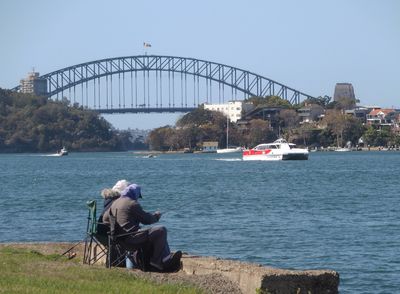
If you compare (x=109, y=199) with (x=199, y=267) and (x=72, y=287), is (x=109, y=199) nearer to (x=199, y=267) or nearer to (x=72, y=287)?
(x=199, y=267)

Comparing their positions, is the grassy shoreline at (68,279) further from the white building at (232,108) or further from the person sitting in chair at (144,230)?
the white building at (232,108)

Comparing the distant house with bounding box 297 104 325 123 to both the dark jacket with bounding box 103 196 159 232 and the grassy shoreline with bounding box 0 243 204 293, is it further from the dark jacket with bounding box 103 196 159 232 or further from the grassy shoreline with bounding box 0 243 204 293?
the grassy shoreline with bounding box 0 243 204 293

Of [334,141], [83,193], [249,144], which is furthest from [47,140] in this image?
[83,193]

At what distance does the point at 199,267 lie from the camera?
13078mm

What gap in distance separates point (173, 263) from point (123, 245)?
62cm

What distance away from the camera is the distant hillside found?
626 ft

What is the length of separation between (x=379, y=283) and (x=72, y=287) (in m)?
7.34

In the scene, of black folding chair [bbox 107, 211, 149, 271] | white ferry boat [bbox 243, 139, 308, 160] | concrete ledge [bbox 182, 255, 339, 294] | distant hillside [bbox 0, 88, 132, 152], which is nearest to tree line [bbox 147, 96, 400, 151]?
distant hillside [bbox 0, 88, 132, 152]

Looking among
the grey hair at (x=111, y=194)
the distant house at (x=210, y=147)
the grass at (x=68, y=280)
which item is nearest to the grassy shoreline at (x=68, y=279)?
the grass at (x=68, y=280)

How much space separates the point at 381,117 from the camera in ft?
631

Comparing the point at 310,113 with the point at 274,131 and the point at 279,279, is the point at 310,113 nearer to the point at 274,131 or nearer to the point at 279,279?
the point at 274,131

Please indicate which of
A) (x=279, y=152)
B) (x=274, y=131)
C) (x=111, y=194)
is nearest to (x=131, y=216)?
(x=111, y=194)

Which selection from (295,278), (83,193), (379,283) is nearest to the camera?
(295,278)

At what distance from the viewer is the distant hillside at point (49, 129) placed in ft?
626
